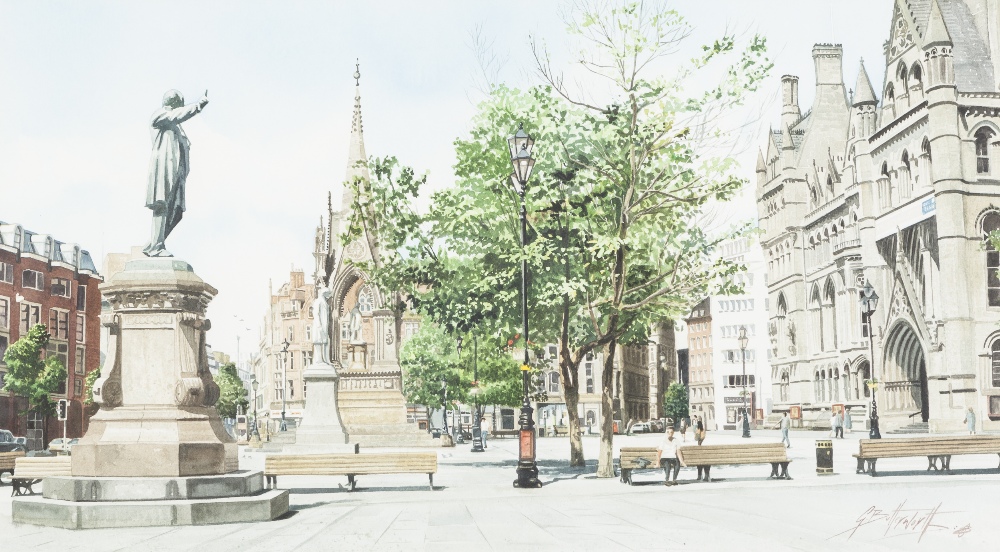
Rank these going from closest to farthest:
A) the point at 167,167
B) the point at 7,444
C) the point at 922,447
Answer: the point at 167,167
the point at 922,447
the point at 7,444

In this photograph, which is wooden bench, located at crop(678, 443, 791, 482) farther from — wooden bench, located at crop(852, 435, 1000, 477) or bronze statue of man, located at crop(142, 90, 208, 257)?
bronze statue of man, located at crop(142, 90, 208, 257)

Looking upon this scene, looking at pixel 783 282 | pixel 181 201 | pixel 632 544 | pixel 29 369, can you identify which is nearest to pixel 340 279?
pixel 29 369

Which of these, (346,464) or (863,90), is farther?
(863,90)

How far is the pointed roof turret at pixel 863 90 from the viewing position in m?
69.9

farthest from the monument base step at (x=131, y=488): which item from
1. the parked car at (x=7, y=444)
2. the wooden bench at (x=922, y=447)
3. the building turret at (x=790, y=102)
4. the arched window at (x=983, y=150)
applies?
the building turret at (x=790, y=102)

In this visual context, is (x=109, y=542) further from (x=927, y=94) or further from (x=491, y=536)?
(x=927, y=94)

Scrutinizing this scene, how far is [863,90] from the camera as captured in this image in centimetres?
7019

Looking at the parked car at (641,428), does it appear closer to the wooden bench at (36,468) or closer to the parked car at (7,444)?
the parked car at (7,444)

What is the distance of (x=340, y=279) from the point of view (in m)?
63.0

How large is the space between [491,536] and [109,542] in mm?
4542

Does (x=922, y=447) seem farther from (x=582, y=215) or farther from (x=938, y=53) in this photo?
(x=938, y=53)
